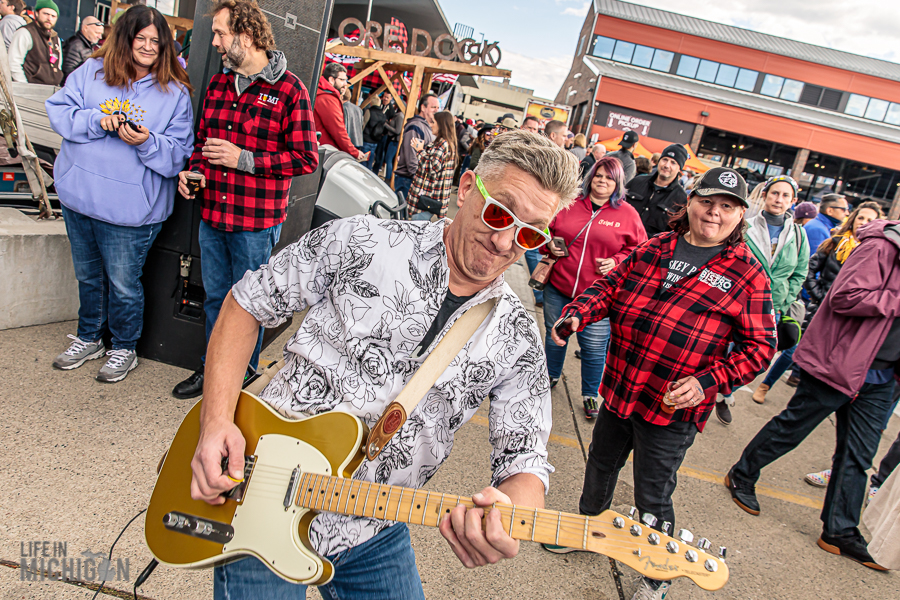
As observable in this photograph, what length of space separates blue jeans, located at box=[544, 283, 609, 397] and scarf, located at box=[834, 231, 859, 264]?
8.81 ft

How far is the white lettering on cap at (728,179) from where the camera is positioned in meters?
2.33

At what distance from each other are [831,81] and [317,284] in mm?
39464

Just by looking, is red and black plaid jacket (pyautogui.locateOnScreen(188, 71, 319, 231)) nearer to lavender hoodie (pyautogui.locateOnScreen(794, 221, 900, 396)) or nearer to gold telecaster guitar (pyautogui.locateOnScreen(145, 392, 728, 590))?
gold telecaster guitar (pyautogui.locateOnScreen(145, 392, 728, 590))

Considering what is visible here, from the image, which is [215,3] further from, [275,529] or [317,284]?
[275,529]

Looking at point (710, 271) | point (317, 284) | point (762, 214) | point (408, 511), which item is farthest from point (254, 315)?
point (762, 214)

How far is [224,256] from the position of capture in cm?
317

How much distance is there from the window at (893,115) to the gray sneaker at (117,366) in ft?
134

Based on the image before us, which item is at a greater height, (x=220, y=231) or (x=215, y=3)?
(x=215, y=3)

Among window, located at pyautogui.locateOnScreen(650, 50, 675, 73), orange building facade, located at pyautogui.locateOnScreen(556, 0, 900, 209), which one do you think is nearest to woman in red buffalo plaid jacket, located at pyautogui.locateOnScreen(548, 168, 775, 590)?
orange building facade, located at pyautogui.locateOnScreen(556, 0, 900, 209)

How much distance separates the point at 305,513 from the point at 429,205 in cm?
491

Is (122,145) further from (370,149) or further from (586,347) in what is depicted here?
(370,149)

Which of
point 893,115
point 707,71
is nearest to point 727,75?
point 707,71

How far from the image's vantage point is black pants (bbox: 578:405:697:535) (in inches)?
92.7

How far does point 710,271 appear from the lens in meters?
2.29
